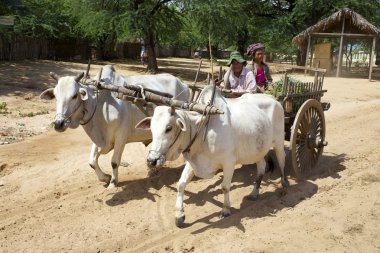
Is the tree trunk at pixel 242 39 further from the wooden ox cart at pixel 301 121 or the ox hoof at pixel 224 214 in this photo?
the ox hoof at pixel 224 214

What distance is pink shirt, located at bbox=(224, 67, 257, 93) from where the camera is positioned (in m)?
6.14

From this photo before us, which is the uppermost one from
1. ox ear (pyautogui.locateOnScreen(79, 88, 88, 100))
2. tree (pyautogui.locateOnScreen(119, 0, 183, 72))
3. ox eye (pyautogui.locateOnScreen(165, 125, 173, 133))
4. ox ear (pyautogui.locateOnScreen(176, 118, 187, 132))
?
tree (pyautogui.locateOnScreen(119, 0, 183, 72))

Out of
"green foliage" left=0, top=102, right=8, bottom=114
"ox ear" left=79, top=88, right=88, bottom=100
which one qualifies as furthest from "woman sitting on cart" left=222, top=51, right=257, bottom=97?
"green foliage" left=0, top=102, right=8, bottom=114

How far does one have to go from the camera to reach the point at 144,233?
187 inches

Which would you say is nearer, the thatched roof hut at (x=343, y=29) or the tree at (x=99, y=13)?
the tree at (x=99, y=13)

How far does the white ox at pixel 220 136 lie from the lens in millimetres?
4426

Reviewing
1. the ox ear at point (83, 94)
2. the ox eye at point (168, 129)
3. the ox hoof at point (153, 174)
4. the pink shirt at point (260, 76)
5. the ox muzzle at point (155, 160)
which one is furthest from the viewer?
the pink shirt at point (260, 76)

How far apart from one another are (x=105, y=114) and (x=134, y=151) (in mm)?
2267

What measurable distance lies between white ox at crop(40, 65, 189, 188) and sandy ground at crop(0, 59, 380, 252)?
1.94 feet

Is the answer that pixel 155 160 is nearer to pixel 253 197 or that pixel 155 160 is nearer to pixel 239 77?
pixel 253 197

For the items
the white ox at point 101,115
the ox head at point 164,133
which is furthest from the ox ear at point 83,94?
the ox head at point 164,133

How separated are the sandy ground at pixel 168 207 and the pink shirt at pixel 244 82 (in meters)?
1.41

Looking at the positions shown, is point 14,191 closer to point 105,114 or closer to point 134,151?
point 105,114

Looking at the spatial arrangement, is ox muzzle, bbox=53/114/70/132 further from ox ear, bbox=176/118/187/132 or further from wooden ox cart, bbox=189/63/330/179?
wooden ox cart, bbox=189/63/330/179
